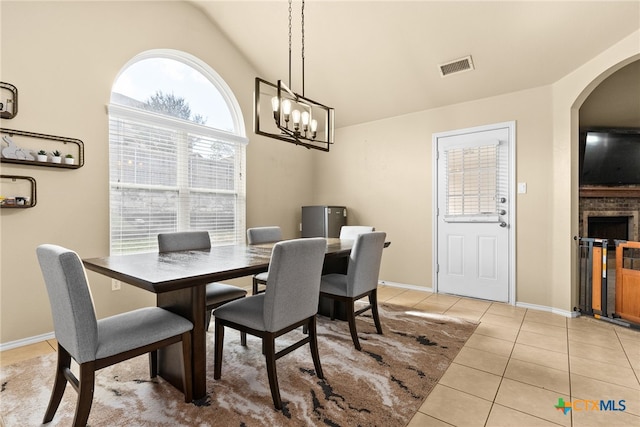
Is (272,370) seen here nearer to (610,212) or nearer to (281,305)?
(281,305)

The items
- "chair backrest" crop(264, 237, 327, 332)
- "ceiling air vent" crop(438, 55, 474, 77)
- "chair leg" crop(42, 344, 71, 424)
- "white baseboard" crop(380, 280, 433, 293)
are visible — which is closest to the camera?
"chair leg" crop(42, 344, 71, 424)

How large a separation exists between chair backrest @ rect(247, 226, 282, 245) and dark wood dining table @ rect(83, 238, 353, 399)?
→ 1.12 meters

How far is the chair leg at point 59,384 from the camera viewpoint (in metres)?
1.61

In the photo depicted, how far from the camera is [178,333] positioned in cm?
168

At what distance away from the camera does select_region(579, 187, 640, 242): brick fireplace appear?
457 cm

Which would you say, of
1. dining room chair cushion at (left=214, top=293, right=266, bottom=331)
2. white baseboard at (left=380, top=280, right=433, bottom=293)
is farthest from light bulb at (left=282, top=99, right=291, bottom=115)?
white baseboard at (left=380, top=280, right=433, bottom=293)

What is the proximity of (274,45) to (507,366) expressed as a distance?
4013 millimetres

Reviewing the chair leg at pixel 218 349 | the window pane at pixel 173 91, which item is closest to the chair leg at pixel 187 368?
the chair leg at pixel 218 349

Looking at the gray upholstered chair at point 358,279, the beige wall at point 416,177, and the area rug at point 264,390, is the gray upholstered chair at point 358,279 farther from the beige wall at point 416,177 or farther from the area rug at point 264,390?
the beige wall at point 416,177

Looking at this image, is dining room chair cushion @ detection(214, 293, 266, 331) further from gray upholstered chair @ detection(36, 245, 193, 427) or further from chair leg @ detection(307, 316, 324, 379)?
chair leg @ detection(307, 316, 324, 379)

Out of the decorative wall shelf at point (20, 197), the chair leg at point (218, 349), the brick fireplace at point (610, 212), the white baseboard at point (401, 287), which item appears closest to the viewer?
the chair leg at point (218, 349)

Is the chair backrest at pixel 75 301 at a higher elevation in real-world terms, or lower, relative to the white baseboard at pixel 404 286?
higher

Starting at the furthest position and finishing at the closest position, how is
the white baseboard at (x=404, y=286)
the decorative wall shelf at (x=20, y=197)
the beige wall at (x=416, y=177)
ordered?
the white baseboard at (x=404, y=286) < the beige wall at (x=416, y=177) < the decorative wall shelf at (x=20, y=197)

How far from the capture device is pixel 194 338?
1753 mm
